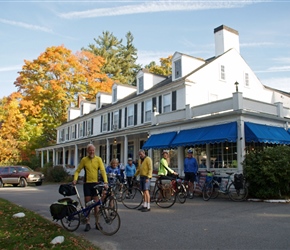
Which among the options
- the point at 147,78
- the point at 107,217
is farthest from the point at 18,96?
the point at 107,217

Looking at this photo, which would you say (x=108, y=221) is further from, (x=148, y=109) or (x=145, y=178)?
(x=148, y=109)

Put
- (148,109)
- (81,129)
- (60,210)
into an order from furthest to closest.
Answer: (81,129), (148,109), (60,210)

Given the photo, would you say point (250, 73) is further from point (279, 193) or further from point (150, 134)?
point (279, 193)

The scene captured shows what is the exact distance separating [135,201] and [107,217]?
14.1ft

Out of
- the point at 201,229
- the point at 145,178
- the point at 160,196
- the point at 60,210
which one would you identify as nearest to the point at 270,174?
the point at 160,196

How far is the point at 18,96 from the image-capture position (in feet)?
128

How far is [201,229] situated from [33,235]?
3.76 metres

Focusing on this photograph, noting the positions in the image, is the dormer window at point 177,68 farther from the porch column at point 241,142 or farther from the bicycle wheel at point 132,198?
the bicycle wheel at point 132,198

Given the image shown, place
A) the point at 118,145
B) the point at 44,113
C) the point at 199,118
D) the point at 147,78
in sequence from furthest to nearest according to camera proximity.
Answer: the point at 44,113 → the point at 118,145 → the point at 147,78 → the point at 199,118

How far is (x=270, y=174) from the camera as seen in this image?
39.1 feet

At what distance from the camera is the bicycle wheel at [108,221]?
686cm

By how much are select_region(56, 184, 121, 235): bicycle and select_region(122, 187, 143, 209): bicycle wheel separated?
3.46m

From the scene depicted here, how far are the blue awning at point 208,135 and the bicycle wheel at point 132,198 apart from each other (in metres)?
5.05

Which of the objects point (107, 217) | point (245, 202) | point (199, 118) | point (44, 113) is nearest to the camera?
point (107, 217)
